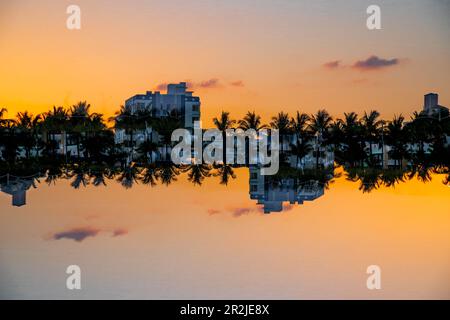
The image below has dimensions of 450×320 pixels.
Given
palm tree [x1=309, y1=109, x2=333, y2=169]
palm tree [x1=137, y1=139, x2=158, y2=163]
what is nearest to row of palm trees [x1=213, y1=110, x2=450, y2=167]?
palm tree [x1=309, y1=109, x2=333, y2=169]

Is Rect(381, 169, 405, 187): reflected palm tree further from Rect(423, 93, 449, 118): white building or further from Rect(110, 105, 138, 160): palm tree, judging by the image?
Rect(110, 105, 138, 160): palm tree

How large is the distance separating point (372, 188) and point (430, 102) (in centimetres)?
2485

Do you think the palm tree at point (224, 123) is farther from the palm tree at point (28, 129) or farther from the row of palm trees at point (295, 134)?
the palm tree at point (28, 129)

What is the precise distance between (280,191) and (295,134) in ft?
67.1

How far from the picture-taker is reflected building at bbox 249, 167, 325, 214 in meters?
19.4

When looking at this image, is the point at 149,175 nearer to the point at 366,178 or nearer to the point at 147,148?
the point at 366,178

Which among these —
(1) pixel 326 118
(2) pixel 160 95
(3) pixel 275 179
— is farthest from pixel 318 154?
(2) pixel 160 95

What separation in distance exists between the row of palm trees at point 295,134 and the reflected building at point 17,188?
14086 mm

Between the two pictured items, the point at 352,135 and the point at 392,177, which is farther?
the point at 352,135

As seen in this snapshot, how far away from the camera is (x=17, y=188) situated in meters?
23.0

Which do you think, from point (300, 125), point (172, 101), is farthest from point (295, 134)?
point (172, 101)

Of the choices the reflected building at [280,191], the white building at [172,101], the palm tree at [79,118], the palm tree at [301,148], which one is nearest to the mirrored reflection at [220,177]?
the reflected building at [280,191]

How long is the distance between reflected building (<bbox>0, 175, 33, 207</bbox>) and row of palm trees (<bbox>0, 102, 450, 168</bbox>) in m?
14.1

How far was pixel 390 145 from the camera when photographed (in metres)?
42.1
